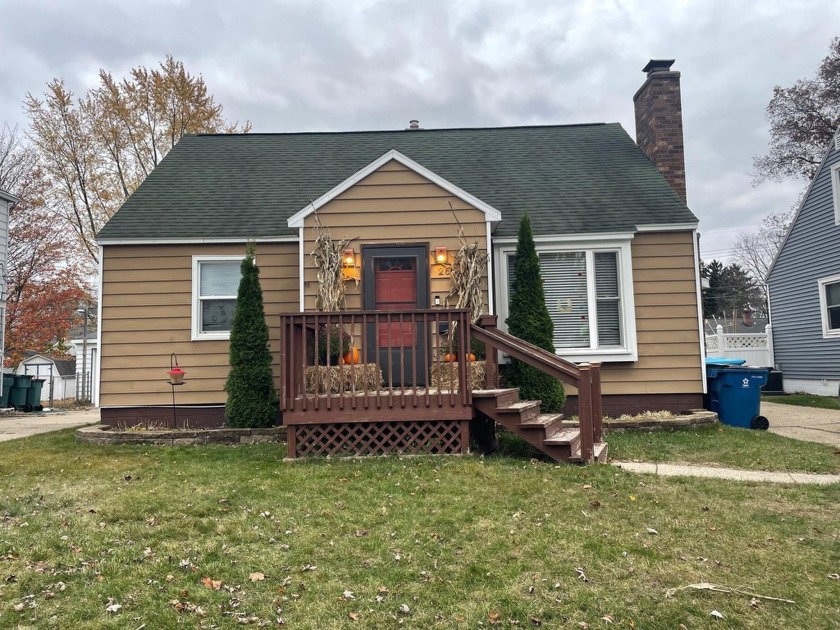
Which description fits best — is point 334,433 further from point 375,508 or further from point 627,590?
point 627,590

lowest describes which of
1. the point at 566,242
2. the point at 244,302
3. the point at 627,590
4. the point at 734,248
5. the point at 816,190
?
the point at 627,590

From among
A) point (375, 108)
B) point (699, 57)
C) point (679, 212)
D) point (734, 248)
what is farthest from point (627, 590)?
point (734, 248)

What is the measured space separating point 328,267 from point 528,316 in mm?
2835

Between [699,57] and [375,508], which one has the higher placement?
[699,57]

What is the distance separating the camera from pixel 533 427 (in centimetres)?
571

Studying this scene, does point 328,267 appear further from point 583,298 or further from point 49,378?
point 49,378

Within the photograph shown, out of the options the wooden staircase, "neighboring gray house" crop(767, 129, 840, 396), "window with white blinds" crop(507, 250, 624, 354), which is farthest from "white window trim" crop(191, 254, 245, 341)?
"neighboring gray house" crop(767, 129, 840, 396)

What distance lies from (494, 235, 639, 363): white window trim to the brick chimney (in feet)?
7.58

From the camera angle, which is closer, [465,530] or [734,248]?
[465,530]

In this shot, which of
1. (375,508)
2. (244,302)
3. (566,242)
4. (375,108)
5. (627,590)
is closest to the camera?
(627,590)

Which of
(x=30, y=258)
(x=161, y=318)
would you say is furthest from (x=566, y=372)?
(x=30, y=258)

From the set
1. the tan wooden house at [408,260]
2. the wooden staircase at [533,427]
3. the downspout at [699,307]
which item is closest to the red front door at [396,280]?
the tan wooden house at [408,260]

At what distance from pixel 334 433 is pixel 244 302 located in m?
2.56

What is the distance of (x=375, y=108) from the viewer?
23000 millimetres
